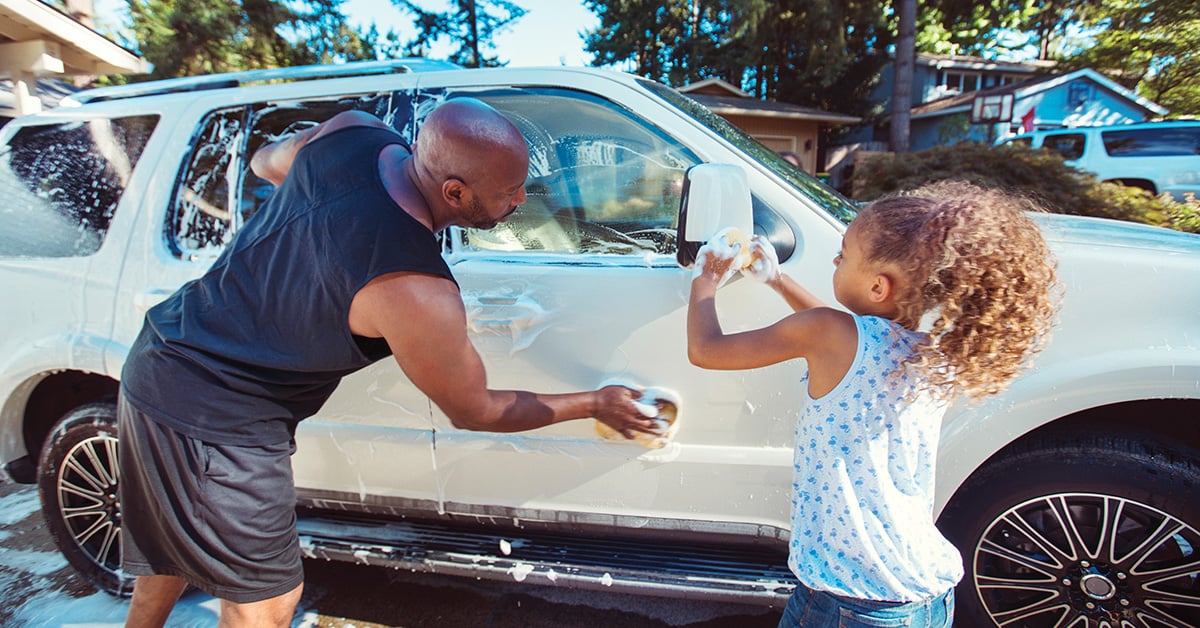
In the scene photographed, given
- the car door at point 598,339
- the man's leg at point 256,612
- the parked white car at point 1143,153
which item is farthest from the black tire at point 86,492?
the parked white car at point 1143,153

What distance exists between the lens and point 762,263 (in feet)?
5.88

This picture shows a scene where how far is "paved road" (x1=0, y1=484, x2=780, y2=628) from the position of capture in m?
2.59

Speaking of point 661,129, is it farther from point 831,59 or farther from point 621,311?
point 831,59

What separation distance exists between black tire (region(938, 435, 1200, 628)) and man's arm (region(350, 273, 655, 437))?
54.1 inches

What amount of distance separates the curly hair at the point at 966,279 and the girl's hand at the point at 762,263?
44cm

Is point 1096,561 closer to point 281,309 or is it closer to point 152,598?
point 281,309

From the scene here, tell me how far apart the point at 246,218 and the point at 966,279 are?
230 cm

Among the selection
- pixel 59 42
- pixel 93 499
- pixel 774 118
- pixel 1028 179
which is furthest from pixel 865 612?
pixel 774 118

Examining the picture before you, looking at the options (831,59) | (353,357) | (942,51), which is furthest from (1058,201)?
(942,51)

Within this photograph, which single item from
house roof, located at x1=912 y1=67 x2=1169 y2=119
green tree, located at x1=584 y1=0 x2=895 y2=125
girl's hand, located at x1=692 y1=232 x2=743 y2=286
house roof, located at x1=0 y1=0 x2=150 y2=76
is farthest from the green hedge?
house roof, located at x1=912 y1=67 x2=1169 y2=119

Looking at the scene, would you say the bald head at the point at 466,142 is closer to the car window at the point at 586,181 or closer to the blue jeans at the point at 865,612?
the car window at the point at 586,181

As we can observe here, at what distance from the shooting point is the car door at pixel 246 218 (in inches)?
88.6

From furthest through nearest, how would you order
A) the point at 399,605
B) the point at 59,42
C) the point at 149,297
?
the point at 59,42 → the point at 399,605 → the point at 149,297

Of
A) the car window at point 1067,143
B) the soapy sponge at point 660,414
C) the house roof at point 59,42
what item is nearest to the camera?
the soapy sponge at point 660,414
